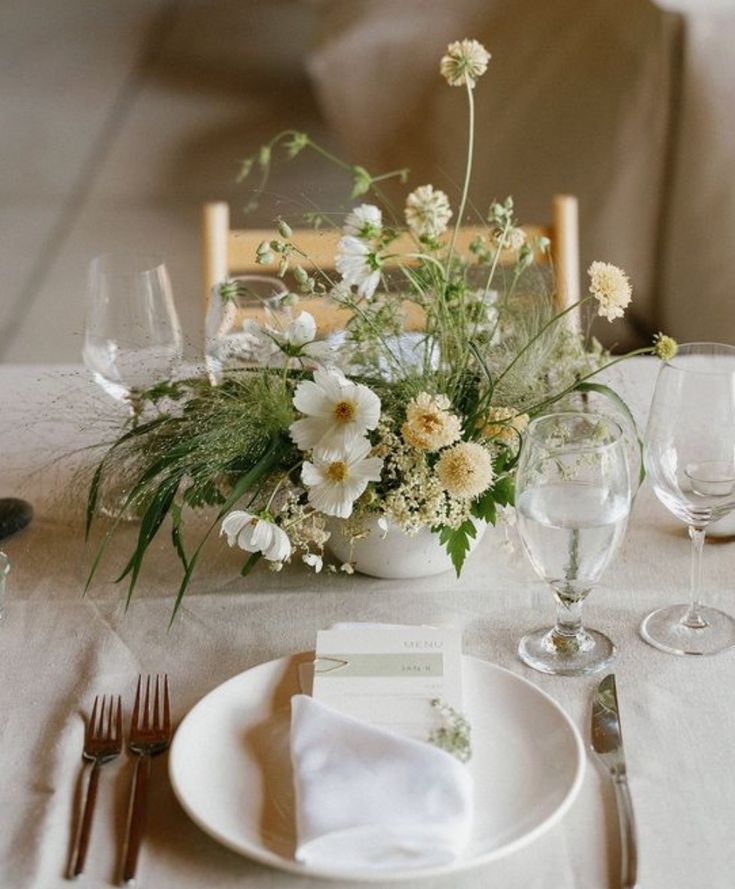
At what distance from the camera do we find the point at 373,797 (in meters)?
0.77

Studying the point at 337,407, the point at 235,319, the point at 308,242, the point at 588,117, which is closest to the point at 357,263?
the point at 337,407

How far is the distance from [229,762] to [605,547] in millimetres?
295

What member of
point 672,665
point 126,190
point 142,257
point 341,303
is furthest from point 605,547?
point 126,190

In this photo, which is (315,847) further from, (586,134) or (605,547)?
(586,134)

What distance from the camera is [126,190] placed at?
3.78m

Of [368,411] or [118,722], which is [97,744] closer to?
[118,722]

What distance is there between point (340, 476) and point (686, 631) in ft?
0.95

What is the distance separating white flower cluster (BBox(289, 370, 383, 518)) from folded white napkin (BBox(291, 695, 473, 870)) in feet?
0.64

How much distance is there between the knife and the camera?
75cm

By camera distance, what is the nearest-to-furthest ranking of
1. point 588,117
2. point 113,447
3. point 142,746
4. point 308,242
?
point 142,746
point 113,447
point 308,242
point 588,117

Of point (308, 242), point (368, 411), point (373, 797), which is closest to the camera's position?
point (373, 797)

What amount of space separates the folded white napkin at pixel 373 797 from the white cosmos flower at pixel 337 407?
22 centimetres

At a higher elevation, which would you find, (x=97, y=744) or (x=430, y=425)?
(x=430, y=425)

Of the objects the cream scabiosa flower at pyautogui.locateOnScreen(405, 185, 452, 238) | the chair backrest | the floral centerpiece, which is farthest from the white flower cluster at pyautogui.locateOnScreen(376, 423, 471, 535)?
the chair backrest
